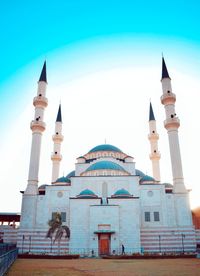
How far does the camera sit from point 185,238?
28.0 m

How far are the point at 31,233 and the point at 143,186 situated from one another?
1477cm

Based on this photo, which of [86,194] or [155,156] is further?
[155,156]

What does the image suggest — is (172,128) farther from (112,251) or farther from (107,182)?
(112,251)

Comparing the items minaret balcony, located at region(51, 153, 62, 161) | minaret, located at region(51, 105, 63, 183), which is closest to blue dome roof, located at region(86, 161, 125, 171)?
minaret balcony, located at region(51, 153, 62, 161)

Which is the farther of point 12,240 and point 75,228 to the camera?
point 12,240

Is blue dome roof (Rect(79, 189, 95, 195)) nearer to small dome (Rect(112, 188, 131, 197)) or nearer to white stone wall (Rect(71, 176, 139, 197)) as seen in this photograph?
white stone wall (Rect(71, 176, 139, 197))

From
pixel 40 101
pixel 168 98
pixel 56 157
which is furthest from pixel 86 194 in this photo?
pixel 168 98

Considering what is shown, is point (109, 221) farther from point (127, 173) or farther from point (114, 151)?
point (114, 151)

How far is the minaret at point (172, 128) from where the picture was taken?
30094mm

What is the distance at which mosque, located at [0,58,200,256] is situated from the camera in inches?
1040

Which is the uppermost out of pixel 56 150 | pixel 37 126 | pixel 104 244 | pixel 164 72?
pixel 164 72

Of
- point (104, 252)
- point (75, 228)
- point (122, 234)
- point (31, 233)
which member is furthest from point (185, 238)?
point (31, 233)

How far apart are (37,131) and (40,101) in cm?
447

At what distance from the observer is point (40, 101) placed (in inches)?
1382
